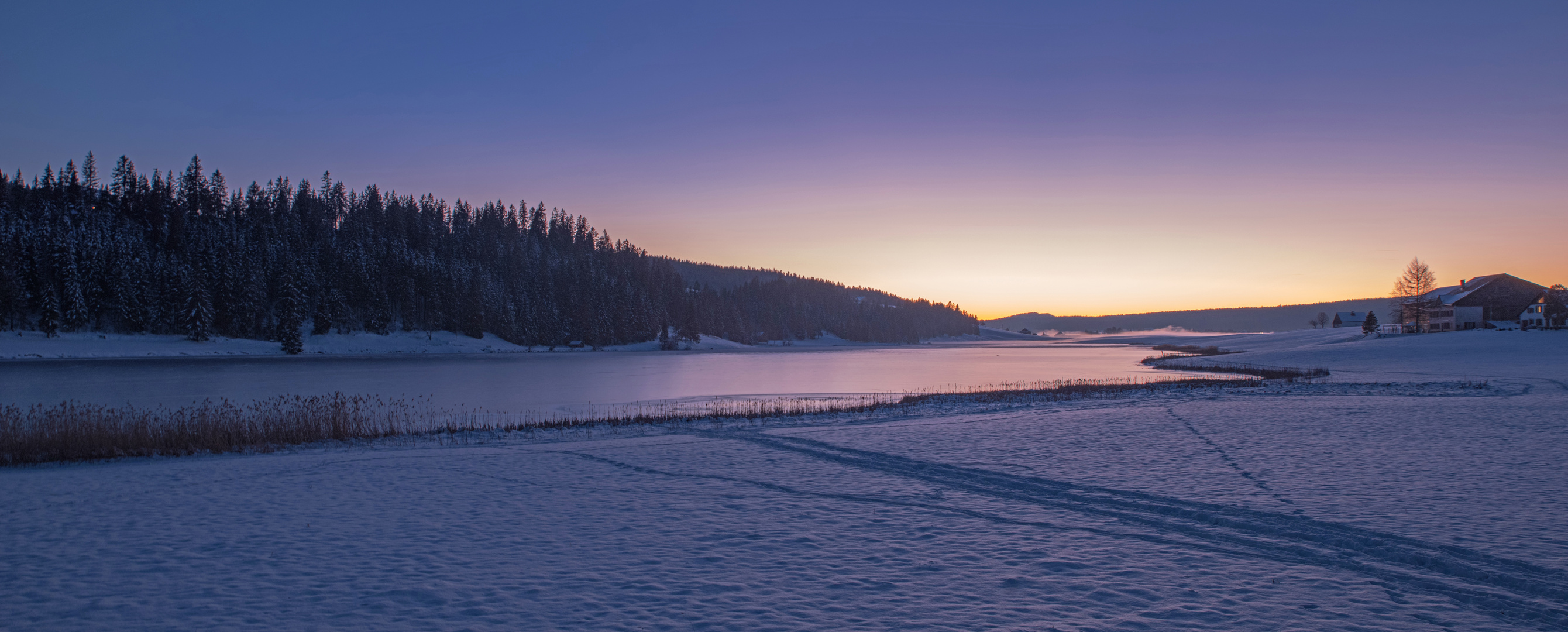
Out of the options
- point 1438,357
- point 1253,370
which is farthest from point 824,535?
point 1438,357

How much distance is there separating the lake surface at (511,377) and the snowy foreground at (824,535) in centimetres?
1576

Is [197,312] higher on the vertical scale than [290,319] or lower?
higher

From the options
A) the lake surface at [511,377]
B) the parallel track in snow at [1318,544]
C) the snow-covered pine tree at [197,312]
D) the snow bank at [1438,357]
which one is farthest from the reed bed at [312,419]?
the snow-covered pine tree at [197,312]

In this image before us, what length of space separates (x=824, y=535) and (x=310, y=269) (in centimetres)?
9937

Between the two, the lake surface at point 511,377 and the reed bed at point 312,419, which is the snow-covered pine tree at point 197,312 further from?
the reed bed at point 312,419

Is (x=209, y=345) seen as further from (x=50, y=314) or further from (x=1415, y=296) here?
(x=1415, y=296)

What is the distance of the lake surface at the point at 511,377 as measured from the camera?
33.2 meters

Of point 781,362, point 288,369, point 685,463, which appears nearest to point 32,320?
point 288,369

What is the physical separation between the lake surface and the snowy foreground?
15763 millimetres

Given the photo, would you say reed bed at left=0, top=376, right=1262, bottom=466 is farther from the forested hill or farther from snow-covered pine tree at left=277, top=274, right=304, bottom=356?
the forested hill

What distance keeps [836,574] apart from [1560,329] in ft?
281

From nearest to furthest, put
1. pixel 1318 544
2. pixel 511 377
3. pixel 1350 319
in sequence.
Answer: pixel 1318 544 → pixel 511 377 → pixel 1350 319

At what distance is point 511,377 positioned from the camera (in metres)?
48.1

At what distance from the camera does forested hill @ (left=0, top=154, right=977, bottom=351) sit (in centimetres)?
7325
